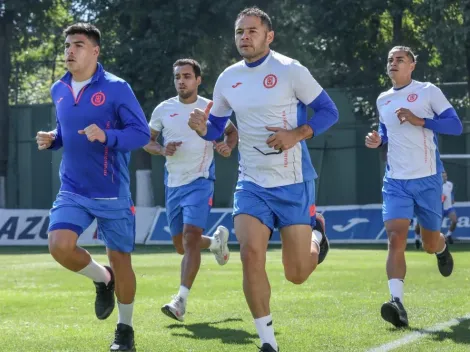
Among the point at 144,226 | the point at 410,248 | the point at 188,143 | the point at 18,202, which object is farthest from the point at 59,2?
the point at 188,143

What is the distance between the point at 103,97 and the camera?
852 centimetres

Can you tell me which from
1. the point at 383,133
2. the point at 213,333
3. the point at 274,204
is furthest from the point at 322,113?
the point at 383,133

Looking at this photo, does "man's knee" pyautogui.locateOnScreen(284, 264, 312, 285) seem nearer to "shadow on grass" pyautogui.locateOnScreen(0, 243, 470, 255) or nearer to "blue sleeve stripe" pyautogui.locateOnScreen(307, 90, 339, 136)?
"blue sleeve stripe" pyautogui.locateOnScreen(307, 90, 339, 136)

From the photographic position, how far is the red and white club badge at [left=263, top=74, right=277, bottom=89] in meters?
8.35

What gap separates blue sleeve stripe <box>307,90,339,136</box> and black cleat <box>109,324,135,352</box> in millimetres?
1995

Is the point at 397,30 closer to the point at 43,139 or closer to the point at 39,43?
the point at 39,43

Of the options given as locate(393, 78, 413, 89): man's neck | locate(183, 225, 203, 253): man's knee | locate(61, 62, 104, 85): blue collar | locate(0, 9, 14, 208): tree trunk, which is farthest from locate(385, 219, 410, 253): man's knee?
locate(0, 9, 14, 208): tree trunk

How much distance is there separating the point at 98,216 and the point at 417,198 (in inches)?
141

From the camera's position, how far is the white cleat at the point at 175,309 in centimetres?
1033

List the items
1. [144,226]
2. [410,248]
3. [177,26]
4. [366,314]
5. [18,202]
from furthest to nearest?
[18,202]
[177,26]
[144,226]
[410,248]
[366,314]

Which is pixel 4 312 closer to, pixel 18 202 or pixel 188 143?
pixel 188 143

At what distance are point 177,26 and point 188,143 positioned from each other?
22426 millimetres

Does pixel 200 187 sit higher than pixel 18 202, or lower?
higher

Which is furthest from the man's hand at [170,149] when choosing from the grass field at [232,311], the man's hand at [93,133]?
the man's hand at [93,133]
